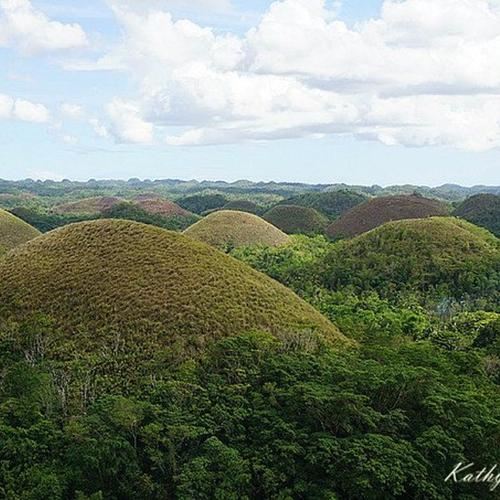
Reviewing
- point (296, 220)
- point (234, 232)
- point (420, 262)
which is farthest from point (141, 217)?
point (420, 262)

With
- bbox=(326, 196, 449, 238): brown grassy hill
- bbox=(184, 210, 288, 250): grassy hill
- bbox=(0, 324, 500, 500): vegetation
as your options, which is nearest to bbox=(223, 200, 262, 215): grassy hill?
bbox=(326, 196, 449, 238): brown grassy hill

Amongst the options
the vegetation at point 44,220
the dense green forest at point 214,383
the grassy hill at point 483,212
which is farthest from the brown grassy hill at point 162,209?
the dense green forest at point 214,383

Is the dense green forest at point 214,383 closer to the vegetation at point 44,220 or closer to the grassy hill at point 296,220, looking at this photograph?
the grassy hill at point 296,220

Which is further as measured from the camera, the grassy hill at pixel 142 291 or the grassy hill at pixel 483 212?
the grassy hill at pixel 483 212

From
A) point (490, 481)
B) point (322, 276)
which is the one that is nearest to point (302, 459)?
point (490, 481)

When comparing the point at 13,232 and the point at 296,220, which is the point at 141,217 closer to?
the point at 13,232

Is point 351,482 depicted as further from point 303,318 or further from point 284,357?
point 303,318
